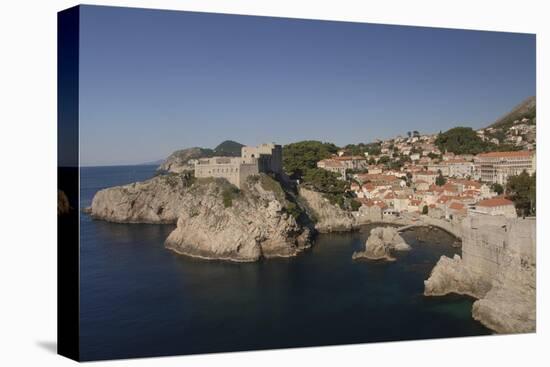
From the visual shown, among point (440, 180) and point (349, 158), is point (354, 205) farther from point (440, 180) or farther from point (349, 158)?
point (440, 180)

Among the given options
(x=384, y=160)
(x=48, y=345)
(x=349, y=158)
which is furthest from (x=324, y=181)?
(x=48, y=345)

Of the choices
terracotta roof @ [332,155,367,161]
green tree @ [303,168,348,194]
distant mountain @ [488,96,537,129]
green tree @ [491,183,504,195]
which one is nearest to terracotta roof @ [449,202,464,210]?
green tree @ [491,183,504,195]

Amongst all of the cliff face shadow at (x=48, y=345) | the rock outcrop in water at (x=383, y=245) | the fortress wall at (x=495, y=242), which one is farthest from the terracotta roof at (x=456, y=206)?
the cliff face shadow at (x=48, y=345)

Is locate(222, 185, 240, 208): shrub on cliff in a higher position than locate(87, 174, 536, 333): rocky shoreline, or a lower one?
higher

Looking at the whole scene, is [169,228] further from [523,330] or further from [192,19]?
[523,330]

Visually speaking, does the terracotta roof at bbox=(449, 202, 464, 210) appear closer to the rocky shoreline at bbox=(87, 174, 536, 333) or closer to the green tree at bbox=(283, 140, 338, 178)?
the rocky shoreline at bbox=(87, 174, 536, 333)

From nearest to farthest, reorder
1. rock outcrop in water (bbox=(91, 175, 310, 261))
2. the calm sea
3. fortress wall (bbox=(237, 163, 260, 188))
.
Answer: the calm sea → fortress wall (bbox=(237, 163, 260, 188)) → rock outcrop in water (bbox=(91, 175, 310, 261))
